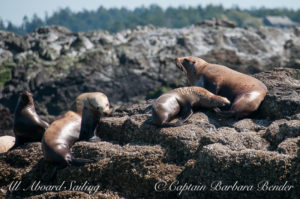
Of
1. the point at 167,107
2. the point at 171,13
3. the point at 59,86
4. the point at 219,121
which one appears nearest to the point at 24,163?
the point at 167,107

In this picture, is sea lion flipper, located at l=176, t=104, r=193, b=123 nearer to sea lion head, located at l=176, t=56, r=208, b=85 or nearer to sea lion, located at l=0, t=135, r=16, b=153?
sea lion head, located at l=176, t=56, r=208, b=85

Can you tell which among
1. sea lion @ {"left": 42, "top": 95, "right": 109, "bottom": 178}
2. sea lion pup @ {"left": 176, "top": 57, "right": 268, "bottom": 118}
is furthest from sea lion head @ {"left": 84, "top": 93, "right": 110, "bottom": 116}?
sea lion pup @ {"left": 176, "top": 57, "right": 268, "bottom": 118}

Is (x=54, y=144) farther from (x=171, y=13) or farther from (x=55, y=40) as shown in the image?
(x=171, y=13)

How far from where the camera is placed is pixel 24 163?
278 inches

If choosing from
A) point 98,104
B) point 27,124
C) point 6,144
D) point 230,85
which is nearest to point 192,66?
point 230,85

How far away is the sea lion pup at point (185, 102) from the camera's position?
7.30m

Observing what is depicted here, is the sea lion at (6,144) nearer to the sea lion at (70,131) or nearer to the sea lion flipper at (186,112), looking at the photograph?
Result: the sea lion at (70,131)

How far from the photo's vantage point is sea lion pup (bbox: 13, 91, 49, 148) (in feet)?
26.1

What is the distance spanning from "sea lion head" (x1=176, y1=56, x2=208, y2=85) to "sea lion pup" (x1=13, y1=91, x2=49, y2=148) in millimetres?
3069

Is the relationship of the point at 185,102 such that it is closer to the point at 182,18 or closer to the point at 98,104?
the point at 98,104

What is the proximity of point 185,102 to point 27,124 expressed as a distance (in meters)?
2.89

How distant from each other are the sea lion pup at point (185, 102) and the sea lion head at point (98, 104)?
3.03 feet

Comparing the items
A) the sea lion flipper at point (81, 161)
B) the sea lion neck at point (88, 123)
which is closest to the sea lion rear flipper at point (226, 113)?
the sea lion neck at point (88, 123)

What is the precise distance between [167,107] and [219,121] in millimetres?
873
